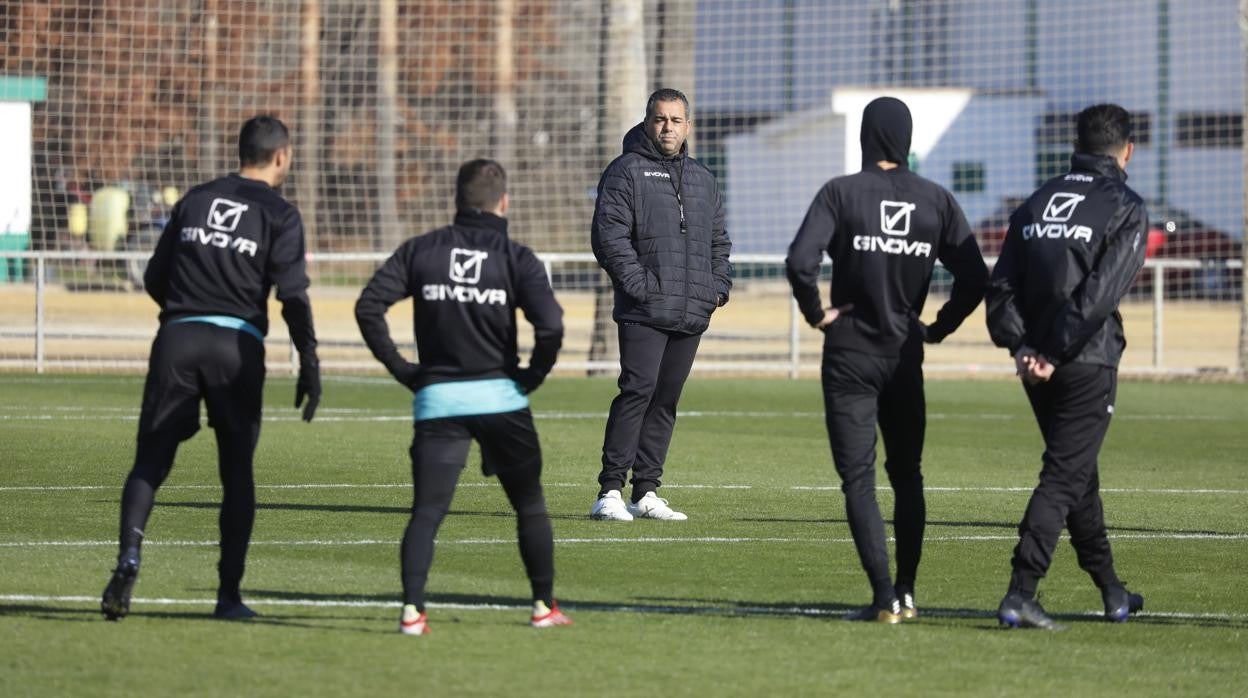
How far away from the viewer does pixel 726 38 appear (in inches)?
1156

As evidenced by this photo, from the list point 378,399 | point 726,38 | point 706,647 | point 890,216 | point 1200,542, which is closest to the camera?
point 706,647

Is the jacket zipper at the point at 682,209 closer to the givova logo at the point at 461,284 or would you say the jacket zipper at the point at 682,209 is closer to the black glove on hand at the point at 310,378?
the black glove on hand at the point at 310,378

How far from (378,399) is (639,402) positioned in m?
9.07

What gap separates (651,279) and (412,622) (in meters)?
3.92

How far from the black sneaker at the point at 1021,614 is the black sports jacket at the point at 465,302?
1921 mm

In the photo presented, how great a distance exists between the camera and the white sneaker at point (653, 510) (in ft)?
35.6

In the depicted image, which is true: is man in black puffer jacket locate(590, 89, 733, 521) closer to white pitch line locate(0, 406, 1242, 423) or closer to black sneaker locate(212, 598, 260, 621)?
black sneaker locate(212, 598, 260, 621)

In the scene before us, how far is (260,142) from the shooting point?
7668 millimetres

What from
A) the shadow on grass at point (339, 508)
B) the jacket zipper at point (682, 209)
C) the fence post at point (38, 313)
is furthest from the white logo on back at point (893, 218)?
the fence post at point (38, 313)

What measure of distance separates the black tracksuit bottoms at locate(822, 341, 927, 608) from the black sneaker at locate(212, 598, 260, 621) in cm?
223

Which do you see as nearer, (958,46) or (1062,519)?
(1062,519)

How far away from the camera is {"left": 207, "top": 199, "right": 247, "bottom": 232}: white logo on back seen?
7.61m

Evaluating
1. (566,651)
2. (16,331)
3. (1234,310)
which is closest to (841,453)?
(566,651)

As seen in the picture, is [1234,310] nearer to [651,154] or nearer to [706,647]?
[651,154]
